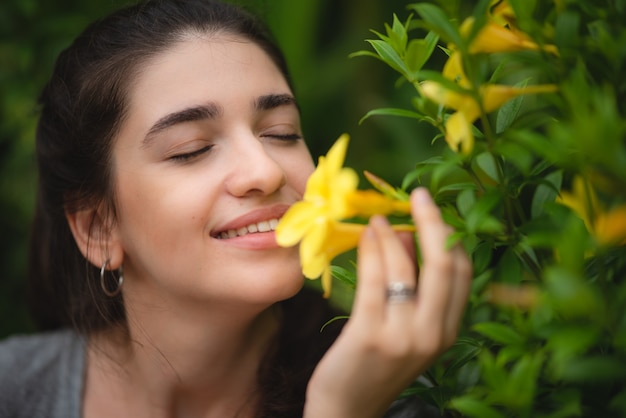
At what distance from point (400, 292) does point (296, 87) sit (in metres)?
2.22

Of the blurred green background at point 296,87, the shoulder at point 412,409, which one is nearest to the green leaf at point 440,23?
the shoulder at point 412,409

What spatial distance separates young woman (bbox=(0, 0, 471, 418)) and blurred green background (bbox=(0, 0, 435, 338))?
562mm

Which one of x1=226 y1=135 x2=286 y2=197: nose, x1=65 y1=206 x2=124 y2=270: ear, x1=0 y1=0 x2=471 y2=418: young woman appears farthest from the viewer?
x1=65 y1=206 x2=124 y2=270: ear

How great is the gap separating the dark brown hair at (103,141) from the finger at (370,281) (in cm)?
81

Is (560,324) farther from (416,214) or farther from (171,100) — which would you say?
(171,100)

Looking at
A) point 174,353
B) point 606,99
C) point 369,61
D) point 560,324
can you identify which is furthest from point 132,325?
point 369,61

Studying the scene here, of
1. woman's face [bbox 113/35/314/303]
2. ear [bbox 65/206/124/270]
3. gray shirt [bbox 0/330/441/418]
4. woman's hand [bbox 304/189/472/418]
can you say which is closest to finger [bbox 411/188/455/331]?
woman's hand [bbox 304/189/472/418]

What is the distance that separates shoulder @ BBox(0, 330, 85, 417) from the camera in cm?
195

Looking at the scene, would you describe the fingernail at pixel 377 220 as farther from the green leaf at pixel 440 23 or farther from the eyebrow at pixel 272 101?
the eyebrow at pixel 272 101

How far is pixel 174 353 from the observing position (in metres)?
1.77

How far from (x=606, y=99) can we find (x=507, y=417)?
0.48 metres

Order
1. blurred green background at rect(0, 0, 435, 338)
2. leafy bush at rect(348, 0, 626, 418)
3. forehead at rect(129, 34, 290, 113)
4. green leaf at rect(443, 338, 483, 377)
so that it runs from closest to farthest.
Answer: leafy bush at rect(348, 0, 626, 418)
green leaf at rect(443, 338, 483, 377)
forehead at rect(129, 34, 290, 113)
blurred green background at rect(0, 0, 435, 338)

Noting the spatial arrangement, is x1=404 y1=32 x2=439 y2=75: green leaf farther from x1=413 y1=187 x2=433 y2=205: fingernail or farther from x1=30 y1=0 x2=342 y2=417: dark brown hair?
x1=30 y1=0 x2=342 y2=417: dark brown hair

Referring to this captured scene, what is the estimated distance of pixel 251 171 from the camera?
1.39 m
